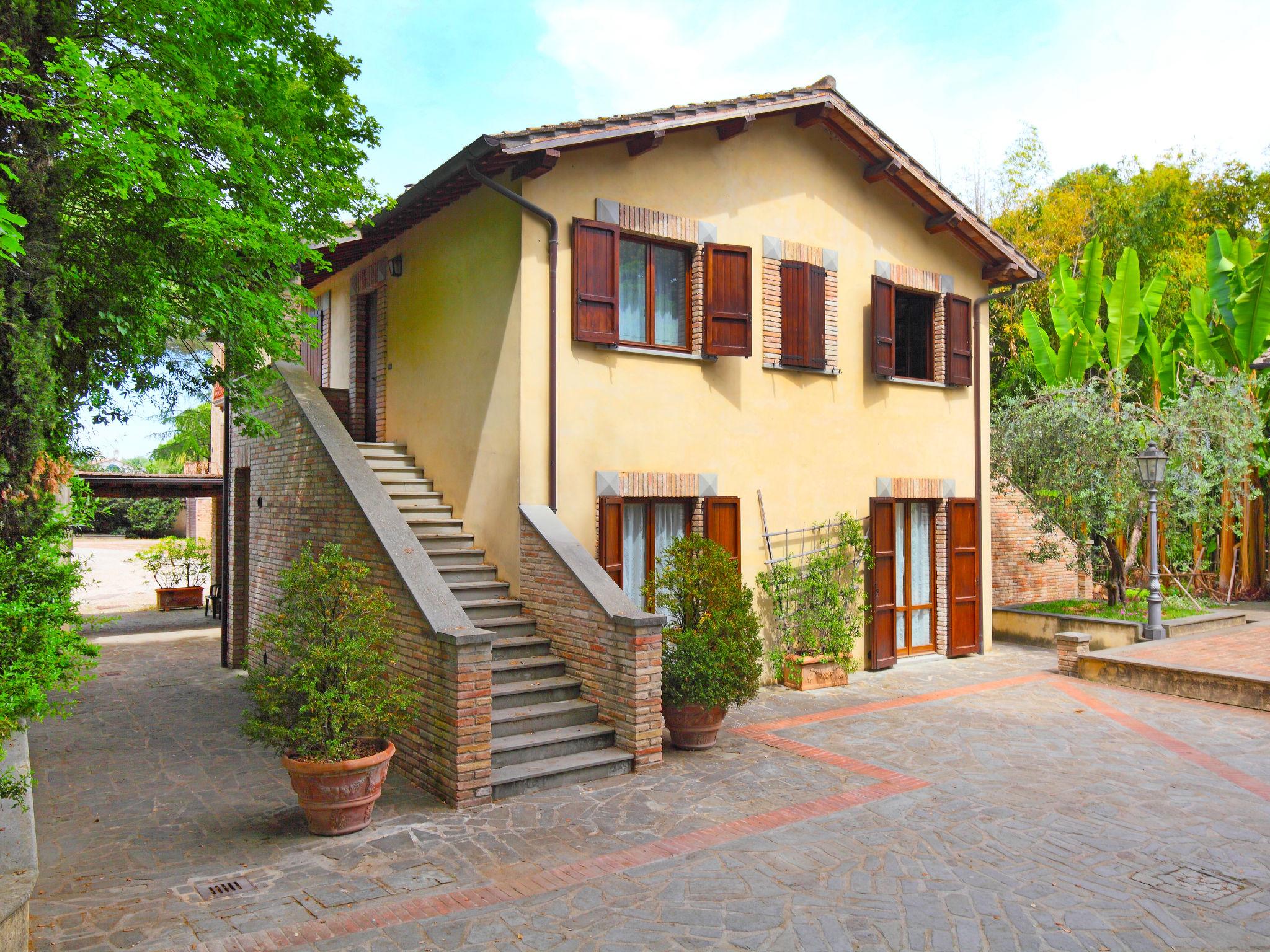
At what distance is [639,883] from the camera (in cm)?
548

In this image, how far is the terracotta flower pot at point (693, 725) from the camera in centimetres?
827

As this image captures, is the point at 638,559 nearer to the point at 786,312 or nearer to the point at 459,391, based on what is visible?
the point at 459,391

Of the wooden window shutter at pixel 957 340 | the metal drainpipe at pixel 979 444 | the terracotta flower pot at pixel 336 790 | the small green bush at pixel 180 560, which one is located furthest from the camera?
the small green bush at pixel 180 560

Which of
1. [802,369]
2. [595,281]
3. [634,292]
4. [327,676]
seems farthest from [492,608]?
[802,369]

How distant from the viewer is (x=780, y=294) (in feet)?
38.1

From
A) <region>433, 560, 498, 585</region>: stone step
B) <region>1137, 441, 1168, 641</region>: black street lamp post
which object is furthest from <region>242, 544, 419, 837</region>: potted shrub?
<region>1137, 441, 1168, 641</region>: black street lamp post

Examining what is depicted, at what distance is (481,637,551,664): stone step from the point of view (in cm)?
855

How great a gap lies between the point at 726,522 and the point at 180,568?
1787cm

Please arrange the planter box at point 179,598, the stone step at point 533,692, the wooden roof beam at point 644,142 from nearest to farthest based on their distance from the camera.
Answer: the stone step at point 533,692 < the wooden roof beam at point 644,142 < the planter box at point 179,598

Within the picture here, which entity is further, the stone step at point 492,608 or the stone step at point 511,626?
the stone step at point 492,608

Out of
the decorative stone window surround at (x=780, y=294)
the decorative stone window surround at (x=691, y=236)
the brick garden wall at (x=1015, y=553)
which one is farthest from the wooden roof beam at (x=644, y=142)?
the brick garden wall at (x=1015, y=553)

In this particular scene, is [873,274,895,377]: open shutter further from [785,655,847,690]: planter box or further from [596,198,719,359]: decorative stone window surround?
[785,655,847,690]: planter box

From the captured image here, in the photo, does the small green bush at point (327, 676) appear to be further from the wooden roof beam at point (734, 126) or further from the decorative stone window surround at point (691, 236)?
the wooden roof beam at point (734, 126)

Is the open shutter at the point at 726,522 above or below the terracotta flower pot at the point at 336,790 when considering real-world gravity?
above
